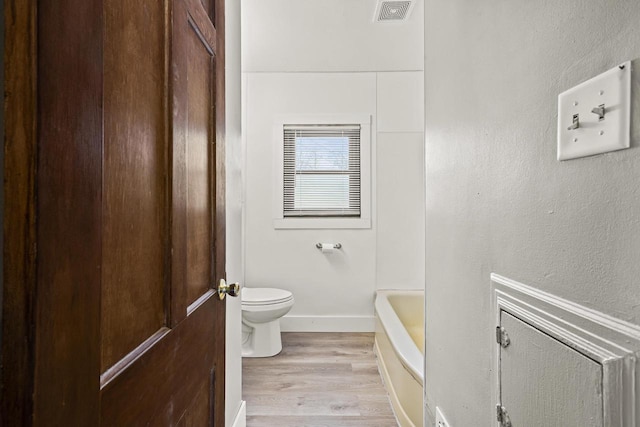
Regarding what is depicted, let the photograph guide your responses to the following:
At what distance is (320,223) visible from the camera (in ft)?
10.8

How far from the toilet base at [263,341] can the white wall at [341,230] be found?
0.51m

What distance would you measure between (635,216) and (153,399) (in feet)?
2.77

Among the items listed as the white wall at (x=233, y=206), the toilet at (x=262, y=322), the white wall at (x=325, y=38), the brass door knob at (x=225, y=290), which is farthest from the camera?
the toilet at (x=262, y=322)

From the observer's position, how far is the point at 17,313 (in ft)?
1.12

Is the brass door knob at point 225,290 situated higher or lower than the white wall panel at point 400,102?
lower

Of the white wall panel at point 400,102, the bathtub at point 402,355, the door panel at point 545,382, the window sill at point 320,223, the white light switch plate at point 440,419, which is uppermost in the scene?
the white wall panel at point 400,102

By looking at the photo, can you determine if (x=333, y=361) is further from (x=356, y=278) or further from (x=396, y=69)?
(x=396, y=69)

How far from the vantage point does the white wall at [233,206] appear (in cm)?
158

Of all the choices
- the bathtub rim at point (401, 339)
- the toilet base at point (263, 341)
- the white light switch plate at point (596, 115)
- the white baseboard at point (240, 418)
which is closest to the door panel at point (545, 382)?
the white light switch plate at point (596, 115)

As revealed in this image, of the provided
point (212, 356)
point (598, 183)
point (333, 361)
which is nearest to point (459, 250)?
point (598, 183)

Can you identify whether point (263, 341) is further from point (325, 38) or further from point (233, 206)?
point (325, 38)

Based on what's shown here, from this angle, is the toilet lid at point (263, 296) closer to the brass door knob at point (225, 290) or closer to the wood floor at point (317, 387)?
the wood floor at point (317, 387)

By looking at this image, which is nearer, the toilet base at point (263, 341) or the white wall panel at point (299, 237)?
the toilet base at point (263, 341)

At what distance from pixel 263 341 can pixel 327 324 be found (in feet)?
2.49
